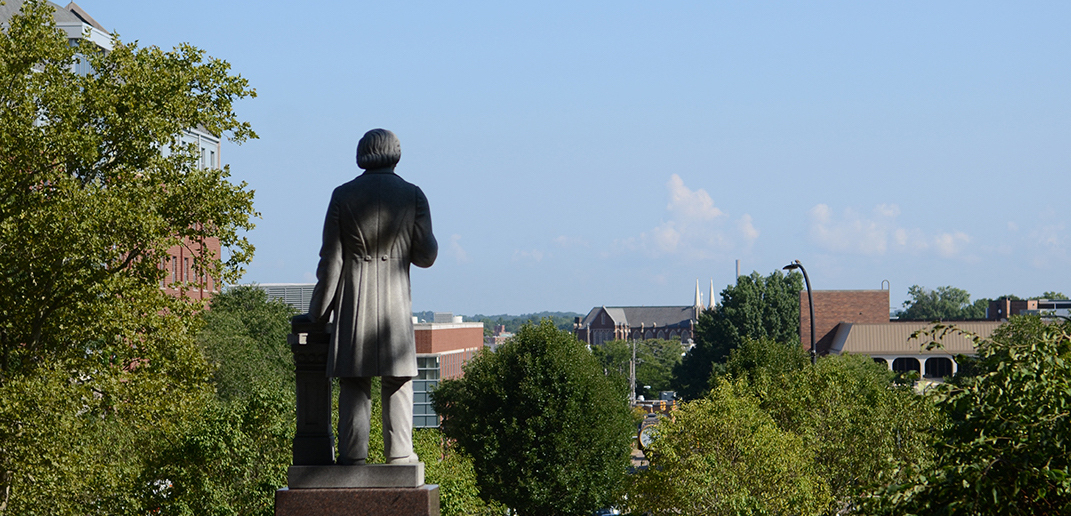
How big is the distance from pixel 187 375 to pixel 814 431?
14.7m

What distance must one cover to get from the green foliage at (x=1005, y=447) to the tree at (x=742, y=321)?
85380 mm

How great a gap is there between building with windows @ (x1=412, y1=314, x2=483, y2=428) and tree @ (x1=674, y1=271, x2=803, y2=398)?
61.7 feet

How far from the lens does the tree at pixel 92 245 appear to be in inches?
814

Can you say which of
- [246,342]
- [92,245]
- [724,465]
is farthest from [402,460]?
[246,342]

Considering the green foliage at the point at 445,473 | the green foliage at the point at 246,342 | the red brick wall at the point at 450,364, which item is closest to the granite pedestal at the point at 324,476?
the green foliage at the point at 445,473

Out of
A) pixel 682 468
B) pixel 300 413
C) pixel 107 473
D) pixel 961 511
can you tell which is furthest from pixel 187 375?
pixel 961 511

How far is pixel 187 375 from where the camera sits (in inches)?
903

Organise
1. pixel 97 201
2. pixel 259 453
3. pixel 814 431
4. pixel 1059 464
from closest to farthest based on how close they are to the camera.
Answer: pixel 1059 464
pixel 97 201
pixel 259 453
pixel 814 431

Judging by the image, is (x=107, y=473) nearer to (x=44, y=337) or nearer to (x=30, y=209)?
(x=44, y=337)

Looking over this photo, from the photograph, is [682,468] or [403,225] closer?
[403,225]

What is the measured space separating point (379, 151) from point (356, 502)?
105 inches

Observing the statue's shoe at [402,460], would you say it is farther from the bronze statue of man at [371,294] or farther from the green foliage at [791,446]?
the green foliage at [791,446]

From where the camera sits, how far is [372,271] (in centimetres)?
898

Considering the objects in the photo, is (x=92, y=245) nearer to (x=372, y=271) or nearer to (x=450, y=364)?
(x=372, y=271)
